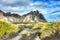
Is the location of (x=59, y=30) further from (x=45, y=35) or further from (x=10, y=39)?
(x=10, y=39)

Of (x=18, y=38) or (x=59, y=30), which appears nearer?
(x=59, y=30)

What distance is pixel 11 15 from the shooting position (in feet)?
216

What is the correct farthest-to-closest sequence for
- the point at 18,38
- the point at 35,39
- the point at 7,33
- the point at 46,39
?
the point at 7,33, the point at 18,38, the point at 35,39, the point at 46,39

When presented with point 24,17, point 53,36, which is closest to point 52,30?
point 53,36

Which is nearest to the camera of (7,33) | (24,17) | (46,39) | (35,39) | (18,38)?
(46,39)

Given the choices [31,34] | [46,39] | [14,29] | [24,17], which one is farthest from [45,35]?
[24,17]

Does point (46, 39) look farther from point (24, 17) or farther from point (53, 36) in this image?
point (24, 17)

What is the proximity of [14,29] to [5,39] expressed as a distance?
14.8 feet

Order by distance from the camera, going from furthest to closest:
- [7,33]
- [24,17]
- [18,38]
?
[24,17]
[7,33]
[18,38]

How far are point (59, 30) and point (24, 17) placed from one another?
1341 inches

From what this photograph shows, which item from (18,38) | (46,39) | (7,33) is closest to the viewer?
(46,39)

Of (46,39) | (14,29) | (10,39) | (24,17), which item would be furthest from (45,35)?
(24,17)

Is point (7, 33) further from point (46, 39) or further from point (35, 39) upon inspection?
point (46, 39)

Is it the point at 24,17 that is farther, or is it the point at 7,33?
the point at 24,17
